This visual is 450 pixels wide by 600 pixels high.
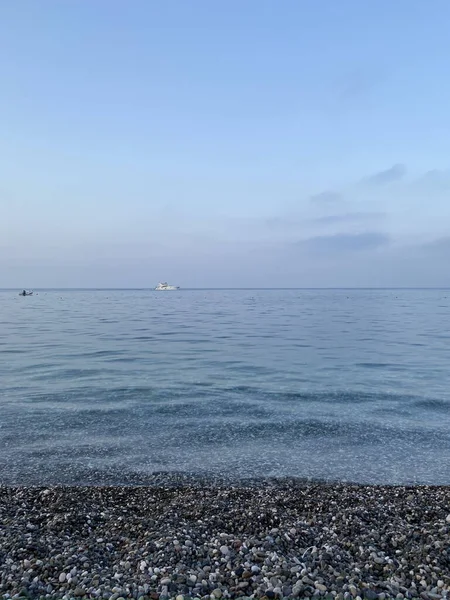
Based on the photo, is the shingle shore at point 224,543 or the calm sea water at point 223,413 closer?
the shingle shore at point 224,543

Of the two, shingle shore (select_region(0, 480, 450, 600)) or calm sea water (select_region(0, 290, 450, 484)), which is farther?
calm sea water (select_region(0, 290, 450, 484))

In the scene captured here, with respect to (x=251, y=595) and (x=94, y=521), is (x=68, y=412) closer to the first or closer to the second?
(x=94, y=521)

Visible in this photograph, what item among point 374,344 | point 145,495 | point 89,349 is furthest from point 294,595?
point 374,344

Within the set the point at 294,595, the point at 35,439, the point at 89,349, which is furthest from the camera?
the point at 89,349

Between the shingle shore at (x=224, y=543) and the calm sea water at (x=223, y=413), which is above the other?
the shingle shore at (x=224, y=543)

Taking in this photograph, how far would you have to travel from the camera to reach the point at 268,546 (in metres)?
6.38

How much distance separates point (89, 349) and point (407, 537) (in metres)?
26.6

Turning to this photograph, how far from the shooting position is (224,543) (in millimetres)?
6496

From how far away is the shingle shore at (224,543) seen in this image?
212 inches

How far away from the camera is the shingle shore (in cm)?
539

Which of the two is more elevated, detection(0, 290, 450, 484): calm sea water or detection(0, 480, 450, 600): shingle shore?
detection(0, 480, 450, 600): shingle shore

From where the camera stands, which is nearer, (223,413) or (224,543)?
(224,543)

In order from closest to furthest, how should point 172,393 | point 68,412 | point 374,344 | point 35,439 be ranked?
point 35,439
point 68,412
point 172,393
point 374,344

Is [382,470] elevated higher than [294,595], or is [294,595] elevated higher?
[294,595]
